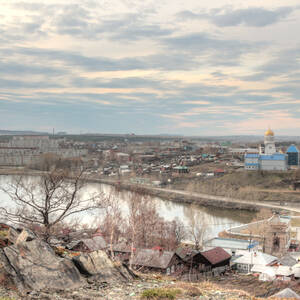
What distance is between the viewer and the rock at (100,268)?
3.10m

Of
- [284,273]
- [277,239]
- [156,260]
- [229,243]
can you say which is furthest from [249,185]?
[156,260]

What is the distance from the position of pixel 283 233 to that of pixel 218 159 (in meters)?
36.3

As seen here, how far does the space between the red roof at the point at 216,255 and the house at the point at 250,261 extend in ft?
0.96

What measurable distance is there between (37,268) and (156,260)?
4.99m

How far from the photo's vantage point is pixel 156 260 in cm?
759

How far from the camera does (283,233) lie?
41.7 feet

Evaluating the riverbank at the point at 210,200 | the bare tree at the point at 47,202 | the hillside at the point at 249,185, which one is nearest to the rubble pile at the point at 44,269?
the bare tree at the point at 47,202

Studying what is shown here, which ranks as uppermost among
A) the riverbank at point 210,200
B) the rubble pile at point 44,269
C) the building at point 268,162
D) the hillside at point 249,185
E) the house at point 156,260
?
the rubble pile at point 44,269

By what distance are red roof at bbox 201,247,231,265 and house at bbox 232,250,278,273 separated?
293 millimetres

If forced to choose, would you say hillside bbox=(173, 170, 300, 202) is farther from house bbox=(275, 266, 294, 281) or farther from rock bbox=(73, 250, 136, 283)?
rock bbox=(73, 250, 136, 283)

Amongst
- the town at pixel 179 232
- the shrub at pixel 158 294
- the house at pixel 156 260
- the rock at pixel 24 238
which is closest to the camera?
the shrub at pixel 158 294

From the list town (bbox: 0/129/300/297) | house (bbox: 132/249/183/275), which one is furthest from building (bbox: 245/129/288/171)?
house (bbox: 132/249/183/275)

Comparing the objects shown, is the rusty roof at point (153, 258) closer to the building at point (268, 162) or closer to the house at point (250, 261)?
the house at point (250, 261)

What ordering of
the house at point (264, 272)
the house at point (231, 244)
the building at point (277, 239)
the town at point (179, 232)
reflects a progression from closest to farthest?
the town at point (179, 232) < the house at point (264, 272) < the house at point (231, 244) < the building at point (277, 239)
